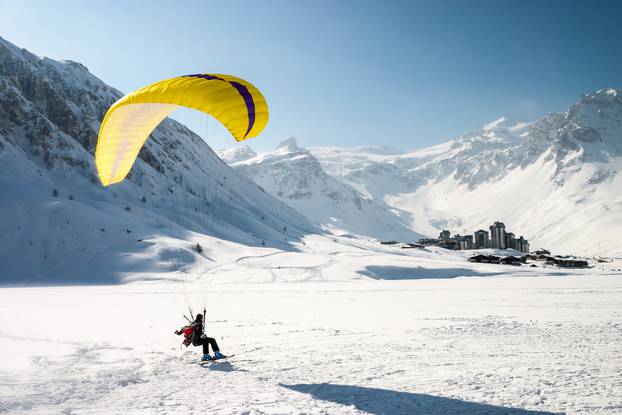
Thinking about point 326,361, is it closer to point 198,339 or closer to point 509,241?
point 198,339

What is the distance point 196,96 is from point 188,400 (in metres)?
7.29

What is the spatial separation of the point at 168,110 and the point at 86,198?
77.8 meters

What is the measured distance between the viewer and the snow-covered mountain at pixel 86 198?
57188mm

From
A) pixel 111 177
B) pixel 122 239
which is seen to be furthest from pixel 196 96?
pixel 122 239

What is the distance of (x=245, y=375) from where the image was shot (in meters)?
10.2

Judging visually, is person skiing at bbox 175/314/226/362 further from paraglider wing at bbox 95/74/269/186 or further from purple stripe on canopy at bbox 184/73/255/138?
purple stripe on canopy at bbox 184/73/255/138

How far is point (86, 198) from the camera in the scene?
8012cm

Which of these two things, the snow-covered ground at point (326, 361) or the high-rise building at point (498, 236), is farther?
the high-rise building at point (498, 236)

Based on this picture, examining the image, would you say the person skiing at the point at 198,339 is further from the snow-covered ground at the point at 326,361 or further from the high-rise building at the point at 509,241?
the high-rise building at the point at 509,241

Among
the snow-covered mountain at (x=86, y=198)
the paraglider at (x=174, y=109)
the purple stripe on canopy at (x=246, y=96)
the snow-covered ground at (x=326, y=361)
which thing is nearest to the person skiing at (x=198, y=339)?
the paraglider at (x=174, y=109)

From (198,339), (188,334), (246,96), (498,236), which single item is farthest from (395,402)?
(498,236)

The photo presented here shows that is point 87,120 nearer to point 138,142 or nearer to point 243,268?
point 243,268

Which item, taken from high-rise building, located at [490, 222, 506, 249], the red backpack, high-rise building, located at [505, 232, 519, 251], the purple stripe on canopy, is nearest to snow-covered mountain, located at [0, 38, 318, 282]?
the purple stripe on canopy

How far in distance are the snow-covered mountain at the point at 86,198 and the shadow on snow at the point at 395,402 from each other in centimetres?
4332
